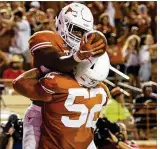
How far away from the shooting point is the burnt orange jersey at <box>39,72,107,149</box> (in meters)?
3.30

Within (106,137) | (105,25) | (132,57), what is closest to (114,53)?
(132,57)

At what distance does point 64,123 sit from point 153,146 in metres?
3.90

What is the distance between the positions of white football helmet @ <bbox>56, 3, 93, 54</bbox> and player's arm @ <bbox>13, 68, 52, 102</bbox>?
0.24 meters

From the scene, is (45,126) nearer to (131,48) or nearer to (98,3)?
(131,48)

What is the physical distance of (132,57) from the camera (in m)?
9.16

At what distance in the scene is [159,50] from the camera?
419 centimetres

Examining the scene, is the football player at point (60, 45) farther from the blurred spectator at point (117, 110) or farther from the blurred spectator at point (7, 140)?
the blurred spectator at point (117, 110)

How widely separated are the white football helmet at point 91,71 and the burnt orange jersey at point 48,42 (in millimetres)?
128

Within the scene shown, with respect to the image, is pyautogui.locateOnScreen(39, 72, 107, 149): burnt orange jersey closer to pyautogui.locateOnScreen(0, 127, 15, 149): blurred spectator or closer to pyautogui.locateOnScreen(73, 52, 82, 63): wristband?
pyautogui.locateOnScreen(73, 52, 82, 63): wristband

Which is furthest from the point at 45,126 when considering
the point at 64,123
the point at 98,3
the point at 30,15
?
the point at 98,3

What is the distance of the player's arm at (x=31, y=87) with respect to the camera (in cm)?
331

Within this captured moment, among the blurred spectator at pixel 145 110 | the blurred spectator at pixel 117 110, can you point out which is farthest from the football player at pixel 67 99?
the blurred spectator at pixel 145 110

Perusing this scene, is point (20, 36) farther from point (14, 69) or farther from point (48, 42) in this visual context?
point (48, 42)

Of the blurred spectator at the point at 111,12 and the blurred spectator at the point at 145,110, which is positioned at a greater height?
the blurred spectator at the point at 111,12
